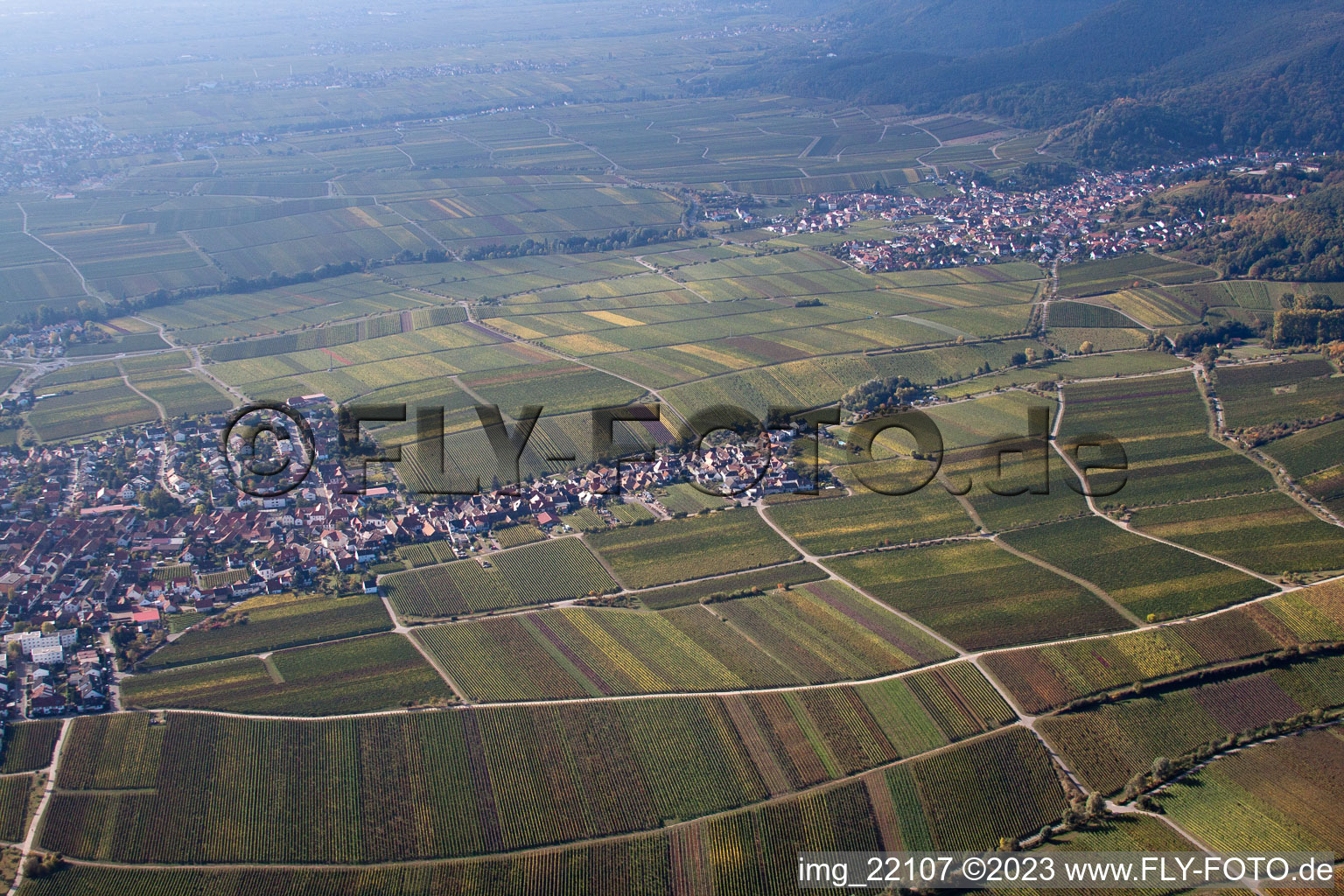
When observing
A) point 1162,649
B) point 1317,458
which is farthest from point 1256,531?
point 1162,649

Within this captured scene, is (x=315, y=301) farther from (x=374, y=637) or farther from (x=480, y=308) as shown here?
(x=374, y=637)

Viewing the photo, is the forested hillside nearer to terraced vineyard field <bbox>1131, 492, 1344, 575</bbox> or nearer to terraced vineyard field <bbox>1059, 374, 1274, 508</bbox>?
terraced vineyard field <bbox>1059, 374, 1274, 508</bbox>

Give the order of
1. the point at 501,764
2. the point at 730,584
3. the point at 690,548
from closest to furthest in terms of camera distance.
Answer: the point at 501,764, the point at 730,584, the point at 690,548

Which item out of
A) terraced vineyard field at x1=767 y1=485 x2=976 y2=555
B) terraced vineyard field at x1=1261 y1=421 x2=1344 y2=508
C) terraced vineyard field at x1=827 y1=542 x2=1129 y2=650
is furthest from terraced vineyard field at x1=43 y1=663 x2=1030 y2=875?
terraced vineyard field at x1=1261 y1=421 x2=1344 y2=508

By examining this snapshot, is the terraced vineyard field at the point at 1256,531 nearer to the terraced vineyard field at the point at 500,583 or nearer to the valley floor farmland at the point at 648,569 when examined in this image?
the valley floor farmland at the point at 648,569

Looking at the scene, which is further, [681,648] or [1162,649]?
[681,648]

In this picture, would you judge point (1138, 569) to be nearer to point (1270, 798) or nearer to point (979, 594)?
point (979, 594)

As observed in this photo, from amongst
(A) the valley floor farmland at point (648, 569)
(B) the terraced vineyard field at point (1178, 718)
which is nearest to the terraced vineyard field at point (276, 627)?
(A) the valley floor farmland at point (648, 569)

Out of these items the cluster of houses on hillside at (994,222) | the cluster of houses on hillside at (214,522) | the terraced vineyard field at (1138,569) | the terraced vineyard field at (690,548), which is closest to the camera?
the terraced vineyard field at (1138,569)

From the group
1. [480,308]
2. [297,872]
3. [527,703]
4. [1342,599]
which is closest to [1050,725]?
[1342,599]

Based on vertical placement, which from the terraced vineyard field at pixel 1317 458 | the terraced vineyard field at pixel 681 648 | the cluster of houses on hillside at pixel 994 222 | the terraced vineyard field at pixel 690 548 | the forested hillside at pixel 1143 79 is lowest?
the terraced vineyard field at pixel 681 648

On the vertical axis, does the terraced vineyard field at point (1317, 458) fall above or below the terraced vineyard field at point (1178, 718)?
above

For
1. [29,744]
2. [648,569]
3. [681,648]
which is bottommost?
[29,744]
